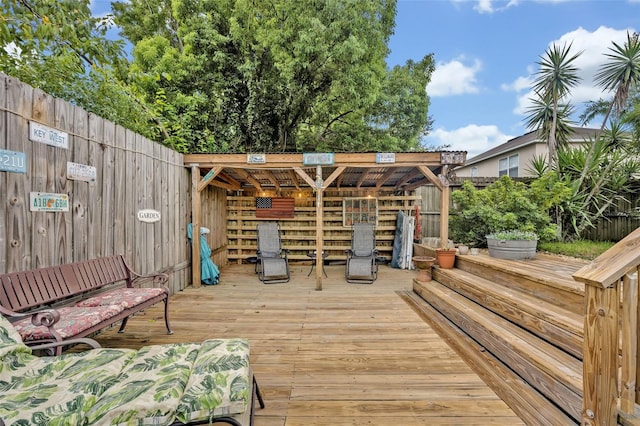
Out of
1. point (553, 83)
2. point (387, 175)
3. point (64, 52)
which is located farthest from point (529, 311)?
point (553, 83)

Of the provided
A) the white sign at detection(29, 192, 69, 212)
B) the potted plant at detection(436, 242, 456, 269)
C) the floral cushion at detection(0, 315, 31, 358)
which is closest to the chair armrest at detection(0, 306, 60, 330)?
the floral cushion at detection(0, 315, 31, 358)

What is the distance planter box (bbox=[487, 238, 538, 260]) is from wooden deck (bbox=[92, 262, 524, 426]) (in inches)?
75.0

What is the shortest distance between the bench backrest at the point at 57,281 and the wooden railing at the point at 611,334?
3674 mm

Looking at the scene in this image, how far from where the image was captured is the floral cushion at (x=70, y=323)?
1829 millimetres

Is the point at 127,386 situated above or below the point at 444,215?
below

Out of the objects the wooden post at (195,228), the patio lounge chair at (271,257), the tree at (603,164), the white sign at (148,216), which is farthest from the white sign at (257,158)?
the tree at (603,164)

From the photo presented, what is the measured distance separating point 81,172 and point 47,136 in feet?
1.47

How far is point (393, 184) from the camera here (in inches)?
291

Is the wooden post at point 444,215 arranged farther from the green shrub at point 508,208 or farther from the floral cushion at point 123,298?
the floral cushion at point 123,298

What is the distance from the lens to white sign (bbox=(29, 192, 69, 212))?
2.31m

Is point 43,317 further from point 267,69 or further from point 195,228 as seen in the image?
point 267,69

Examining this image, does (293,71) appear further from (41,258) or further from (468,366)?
(468,366)

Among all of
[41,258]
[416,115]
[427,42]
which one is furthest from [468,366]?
[427,42]

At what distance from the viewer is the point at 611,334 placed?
49.7 inches
